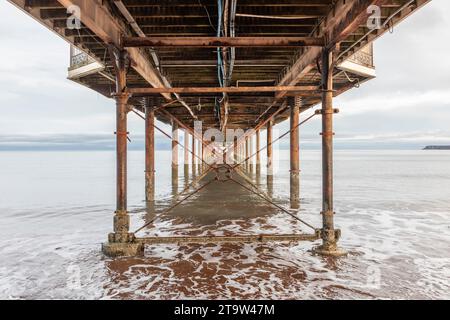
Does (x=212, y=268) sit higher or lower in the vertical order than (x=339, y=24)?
lower

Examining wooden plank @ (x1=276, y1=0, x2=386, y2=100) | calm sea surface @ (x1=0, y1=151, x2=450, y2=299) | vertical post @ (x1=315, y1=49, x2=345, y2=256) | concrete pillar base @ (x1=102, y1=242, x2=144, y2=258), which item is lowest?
calm sea surface @ (x1=0, y1=151, x2=450, y2=299)

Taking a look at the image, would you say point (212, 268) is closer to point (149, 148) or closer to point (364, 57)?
point (364, 57)

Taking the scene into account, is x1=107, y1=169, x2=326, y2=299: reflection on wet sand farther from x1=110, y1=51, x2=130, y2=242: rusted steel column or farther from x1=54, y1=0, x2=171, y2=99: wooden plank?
x1=54, y1=0, x2=171, y2=99: wooden plank

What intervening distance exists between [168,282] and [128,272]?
2.92 ft

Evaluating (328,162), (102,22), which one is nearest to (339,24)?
(328,162)

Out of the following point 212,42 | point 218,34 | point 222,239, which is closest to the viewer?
point 212,42

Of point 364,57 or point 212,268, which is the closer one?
point 212,268

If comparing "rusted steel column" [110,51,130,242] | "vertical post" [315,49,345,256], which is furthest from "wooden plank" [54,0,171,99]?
"vertical post" [315,49,345,256]

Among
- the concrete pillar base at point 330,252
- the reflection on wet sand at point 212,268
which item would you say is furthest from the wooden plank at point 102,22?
the concrete pillar base at point 330,252

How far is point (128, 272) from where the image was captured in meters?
5.78

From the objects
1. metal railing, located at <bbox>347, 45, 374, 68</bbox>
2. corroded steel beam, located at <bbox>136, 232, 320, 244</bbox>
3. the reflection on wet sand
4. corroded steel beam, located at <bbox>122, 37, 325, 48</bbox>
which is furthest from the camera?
metal railing, located at <bbox>347, 45, 374, 68</bbox>

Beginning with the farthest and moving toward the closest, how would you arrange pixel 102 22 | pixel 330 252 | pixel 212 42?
pixel 330 252, pixel 212 42, pixel 102 22
